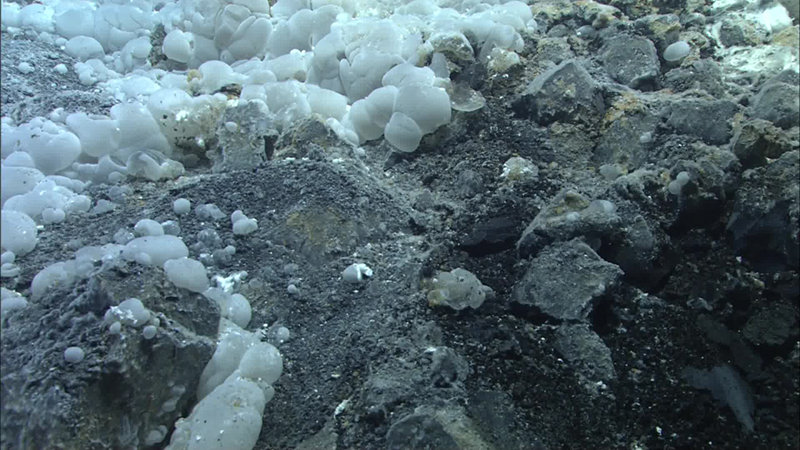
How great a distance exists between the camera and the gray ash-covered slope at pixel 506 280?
147cm

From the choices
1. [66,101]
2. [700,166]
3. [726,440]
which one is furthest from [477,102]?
[66,101]

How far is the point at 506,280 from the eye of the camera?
5.98 ft

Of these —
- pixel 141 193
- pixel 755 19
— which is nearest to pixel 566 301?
pixel 141 193

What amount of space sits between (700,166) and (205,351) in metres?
1.51

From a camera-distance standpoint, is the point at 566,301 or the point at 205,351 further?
the point at 566,301

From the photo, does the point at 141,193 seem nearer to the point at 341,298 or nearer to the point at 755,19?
the point at 341,298

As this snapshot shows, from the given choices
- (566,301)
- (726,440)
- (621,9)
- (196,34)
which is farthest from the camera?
(196,34)

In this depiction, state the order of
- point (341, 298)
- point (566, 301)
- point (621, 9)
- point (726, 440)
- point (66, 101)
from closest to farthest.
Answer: point (726, 440), point (566, 301), point (341, 298), point (66, 101), point (621, 9)

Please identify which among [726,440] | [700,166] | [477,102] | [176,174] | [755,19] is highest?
[755,19]

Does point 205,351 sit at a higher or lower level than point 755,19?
lower

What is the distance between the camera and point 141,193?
2.18 meters

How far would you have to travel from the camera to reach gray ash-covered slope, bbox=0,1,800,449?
1469 mm

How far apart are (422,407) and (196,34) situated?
7.69ft

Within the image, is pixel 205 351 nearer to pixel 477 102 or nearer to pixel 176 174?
pixel 176 174
